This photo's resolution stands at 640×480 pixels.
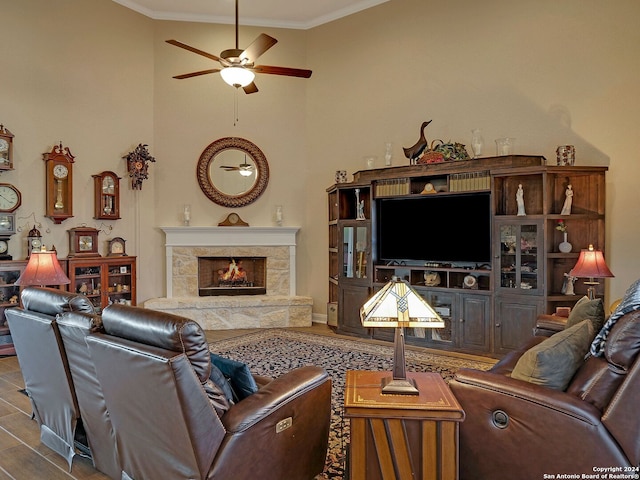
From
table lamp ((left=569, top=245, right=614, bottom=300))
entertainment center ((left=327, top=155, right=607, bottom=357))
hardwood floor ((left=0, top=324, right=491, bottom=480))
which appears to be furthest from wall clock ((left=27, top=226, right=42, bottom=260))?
table lamp ((left=569, top=245, right=614, bottom=300))

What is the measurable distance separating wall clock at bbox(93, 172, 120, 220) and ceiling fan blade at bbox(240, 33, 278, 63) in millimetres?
3255

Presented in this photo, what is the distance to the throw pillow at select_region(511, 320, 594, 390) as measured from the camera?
2189mm

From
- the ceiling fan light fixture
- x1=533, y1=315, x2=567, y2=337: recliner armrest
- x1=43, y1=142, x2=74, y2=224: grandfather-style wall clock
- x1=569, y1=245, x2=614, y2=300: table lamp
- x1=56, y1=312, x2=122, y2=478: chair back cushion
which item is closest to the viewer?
x1=56, y1=312, x2=122, y2=478: chair back cushion

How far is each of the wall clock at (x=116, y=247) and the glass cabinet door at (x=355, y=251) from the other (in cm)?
324

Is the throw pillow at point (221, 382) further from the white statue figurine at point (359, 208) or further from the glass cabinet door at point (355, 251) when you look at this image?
the white statue figurine at point (359, 208)

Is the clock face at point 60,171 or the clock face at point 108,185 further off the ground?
the clock face at point 60,171

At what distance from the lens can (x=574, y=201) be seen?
498 centimetres

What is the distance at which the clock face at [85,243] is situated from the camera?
5906mm

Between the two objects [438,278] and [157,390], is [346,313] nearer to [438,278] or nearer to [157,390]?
[438,278]

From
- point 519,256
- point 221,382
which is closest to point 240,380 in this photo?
point 221,382

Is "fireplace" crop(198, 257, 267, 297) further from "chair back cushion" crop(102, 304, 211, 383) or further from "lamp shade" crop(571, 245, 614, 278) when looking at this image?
"chair back cushion" crop(102, 304, 211, 383)

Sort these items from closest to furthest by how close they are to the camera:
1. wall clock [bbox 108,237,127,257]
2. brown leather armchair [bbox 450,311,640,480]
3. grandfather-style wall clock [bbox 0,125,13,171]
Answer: brown leather armchair [bbox 450,311,640,480] < grandfather-style wall clock [bbox 0,125,13,171] < wall clock [bbox 108,237,127,257]

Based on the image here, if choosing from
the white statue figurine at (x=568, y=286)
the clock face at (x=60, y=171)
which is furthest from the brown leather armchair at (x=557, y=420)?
the clock face at (x=60, y=171)

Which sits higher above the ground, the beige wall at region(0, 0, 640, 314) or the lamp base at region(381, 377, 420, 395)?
the beige wall at region(0, 0, 640, 314)
